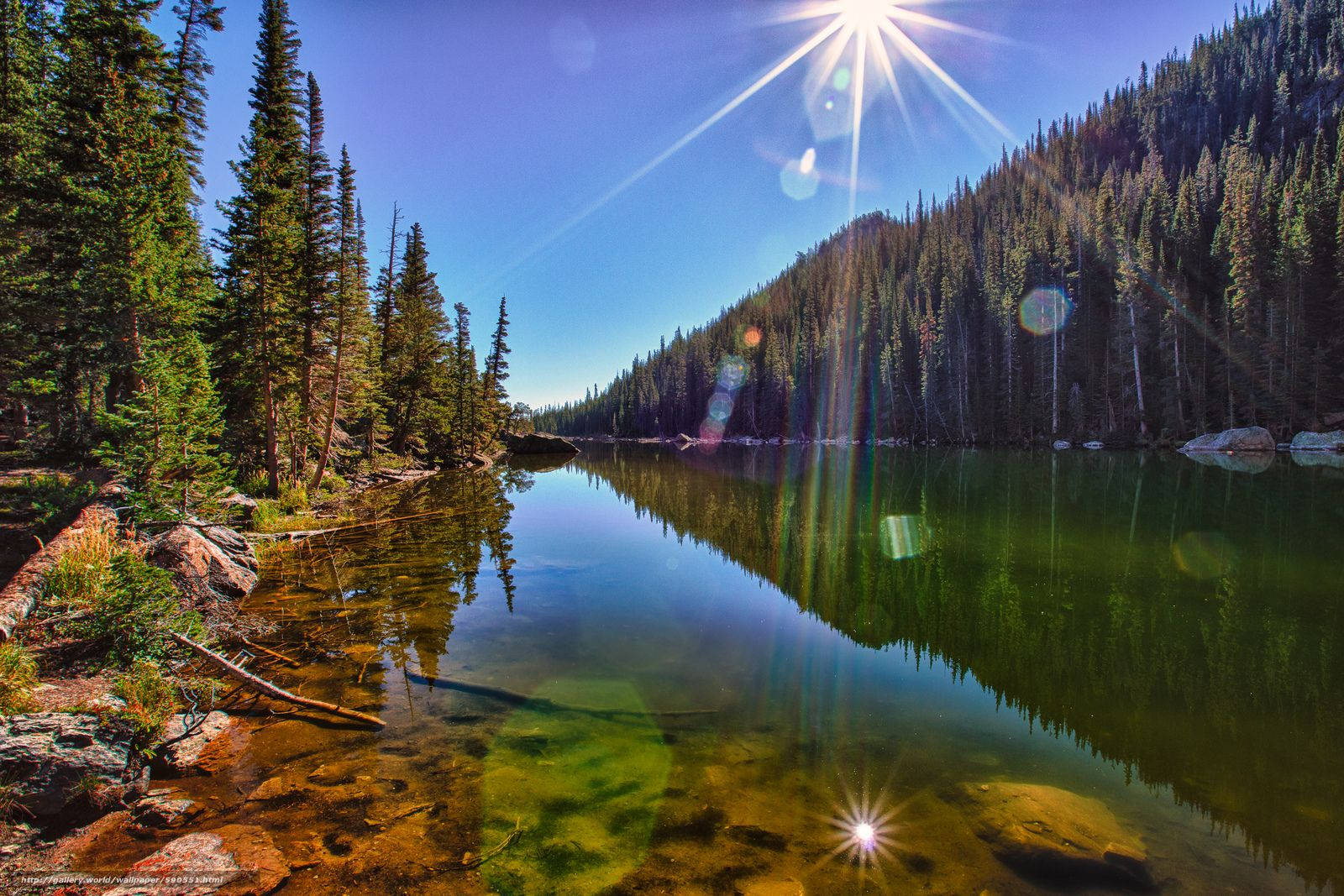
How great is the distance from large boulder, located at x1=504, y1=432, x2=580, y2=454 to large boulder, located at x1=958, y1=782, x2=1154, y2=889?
64.8 meters

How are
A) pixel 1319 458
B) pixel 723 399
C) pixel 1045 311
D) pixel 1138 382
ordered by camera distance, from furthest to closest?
1. pixel 723 399
2. pixel 1045 311
3. pixel 1138 382
4. pixel 1319 458

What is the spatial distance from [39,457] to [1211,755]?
1030 inches

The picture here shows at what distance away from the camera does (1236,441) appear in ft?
153

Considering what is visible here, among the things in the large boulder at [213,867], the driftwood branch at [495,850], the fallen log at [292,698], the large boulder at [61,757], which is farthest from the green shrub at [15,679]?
the driftwood branch at [495,850]

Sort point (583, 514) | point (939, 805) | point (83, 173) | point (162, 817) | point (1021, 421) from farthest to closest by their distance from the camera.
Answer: point (1021, 421), point (583, 514), point (83, 173), point (939, 805), point (162, 817)

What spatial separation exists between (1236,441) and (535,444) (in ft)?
227

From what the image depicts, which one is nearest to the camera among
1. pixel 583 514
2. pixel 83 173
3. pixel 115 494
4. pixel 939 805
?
pixel 939 805

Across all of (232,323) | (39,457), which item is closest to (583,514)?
(232,323)

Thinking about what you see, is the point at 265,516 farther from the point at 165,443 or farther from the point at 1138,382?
the point at 1138,382

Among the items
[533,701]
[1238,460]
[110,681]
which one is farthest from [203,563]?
[1238,460]

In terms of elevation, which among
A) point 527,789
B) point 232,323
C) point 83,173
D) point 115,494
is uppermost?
point 83,173

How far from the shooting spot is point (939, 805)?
4.80m

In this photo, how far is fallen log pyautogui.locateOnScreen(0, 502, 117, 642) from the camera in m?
6.03

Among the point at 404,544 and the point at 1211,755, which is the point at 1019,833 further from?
the point at 404,544
